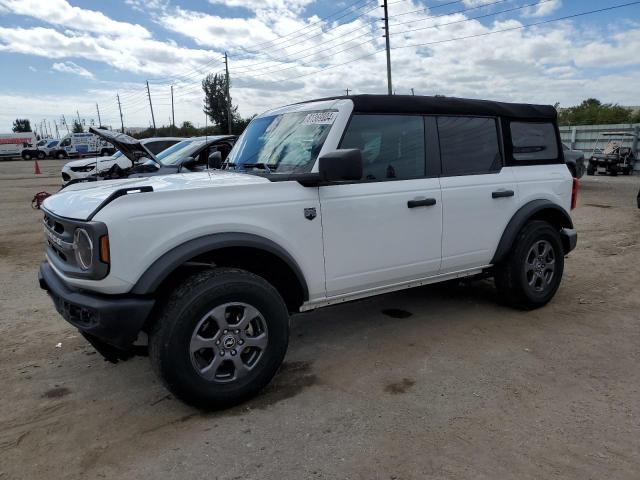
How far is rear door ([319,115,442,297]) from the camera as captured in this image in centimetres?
353

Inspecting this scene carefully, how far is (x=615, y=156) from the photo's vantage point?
20172 mm

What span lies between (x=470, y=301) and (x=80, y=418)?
147 inches

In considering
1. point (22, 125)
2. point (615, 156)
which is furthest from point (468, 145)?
point (22, 125)

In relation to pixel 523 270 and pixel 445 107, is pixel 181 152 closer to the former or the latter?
pixel 445 107

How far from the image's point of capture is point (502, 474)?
8.09 ft

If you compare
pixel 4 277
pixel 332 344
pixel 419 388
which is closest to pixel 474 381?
pixel 419 388

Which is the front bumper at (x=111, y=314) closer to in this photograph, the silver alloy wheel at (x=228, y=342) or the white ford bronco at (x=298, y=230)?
the white ford bronco at (x=298, y=230)

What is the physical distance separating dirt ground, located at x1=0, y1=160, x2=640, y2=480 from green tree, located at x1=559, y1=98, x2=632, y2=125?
109 ft

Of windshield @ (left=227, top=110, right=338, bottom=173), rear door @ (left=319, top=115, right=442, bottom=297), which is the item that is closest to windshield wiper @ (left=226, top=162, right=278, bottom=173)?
windshield @ (left=227, top=110, right=338, bottom=173)

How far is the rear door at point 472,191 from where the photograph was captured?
4.14 metres

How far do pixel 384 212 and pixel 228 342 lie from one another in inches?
58.3

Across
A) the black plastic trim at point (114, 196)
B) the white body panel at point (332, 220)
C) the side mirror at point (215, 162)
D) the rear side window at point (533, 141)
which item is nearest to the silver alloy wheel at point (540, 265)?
the white body panel at point (332, 220)

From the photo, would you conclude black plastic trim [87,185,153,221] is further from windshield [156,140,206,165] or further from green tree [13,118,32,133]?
green tree [13,118,32,133]

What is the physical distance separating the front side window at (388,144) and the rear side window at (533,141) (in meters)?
1.20
